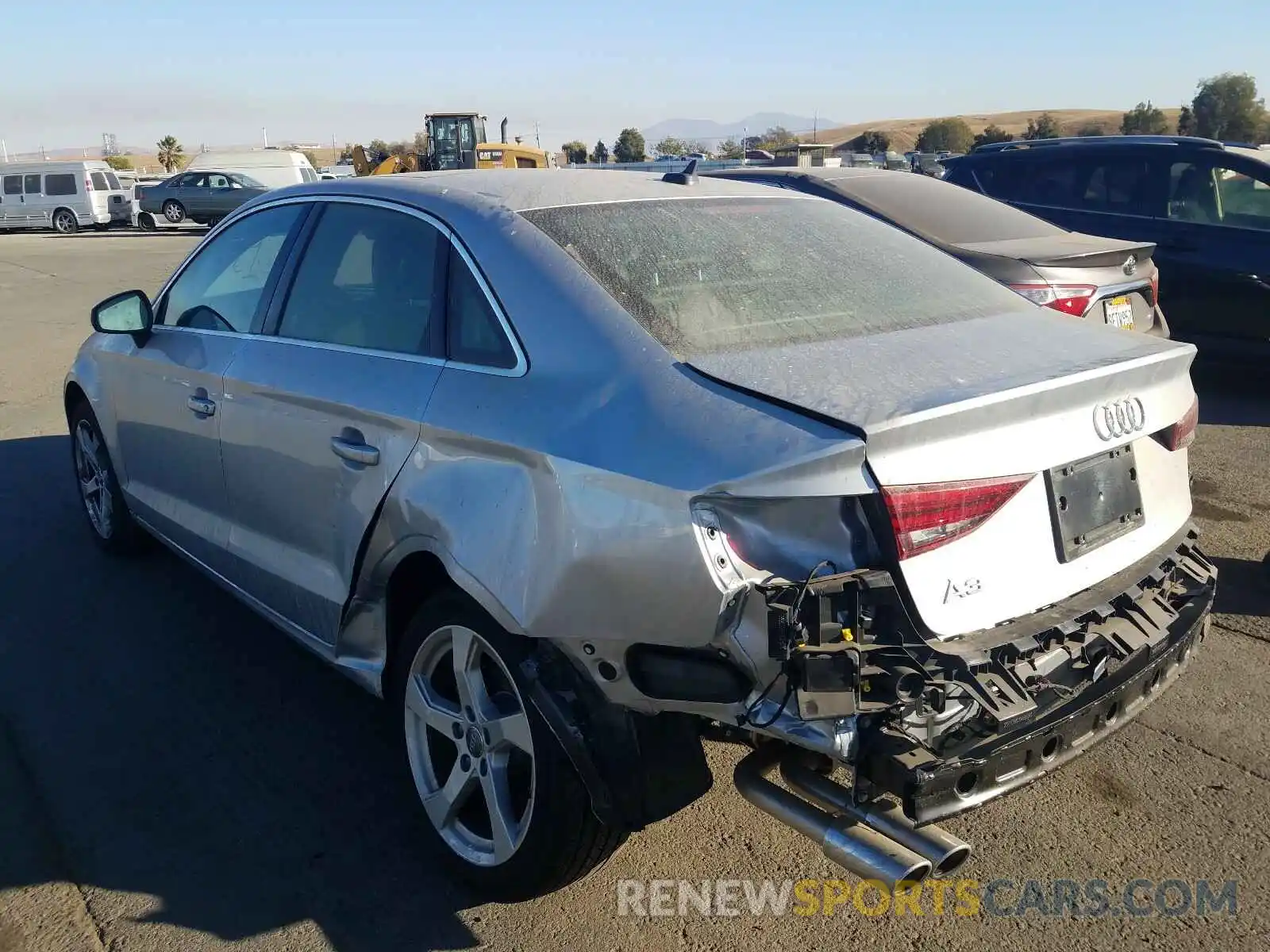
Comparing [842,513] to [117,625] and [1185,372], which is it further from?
[117,625]

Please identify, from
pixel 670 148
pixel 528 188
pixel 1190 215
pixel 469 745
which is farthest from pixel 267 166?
pixel 670 148

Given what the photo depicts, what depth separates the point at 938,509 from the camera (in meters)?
2.32

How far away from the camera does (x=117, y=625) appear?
4.65m

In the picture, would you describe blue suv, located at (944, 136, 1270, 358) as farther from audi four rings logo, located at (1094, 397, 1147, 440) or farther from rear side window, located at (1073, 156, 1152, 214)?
audi four rings logo, located at (1094, 397, 1147, 440)

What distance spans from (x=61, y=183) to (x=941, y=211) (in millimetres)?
32773

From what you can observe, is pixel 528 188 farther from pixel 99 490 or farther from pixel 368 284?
pixel 99 490

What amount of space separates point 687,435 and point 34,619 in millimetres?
3668

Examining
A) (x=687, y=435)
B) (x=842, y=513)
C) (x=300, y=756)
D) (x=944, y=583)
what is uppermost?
(x=687, y=435)

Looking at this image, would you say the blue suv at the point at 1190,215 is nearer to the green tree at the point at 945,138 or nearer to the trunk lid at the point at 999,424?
the trunk lid at the point at 999,424

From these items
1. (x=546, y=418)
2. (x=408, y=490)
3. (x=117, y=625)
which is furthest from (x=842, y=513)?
(x=117, y=625)

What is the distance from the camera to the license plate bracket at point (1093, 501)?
255 cm

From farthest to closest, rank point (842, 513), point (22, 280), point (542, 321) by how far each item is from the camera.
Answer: point (22, 280) < point (542, 321) < point (842, 513)

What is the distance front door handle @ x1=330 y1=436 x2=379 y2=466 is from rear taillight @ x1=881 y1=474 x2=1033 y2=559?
4.80 ft

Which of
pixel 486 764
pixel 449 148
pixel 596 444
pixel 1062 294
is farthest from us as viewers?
pixel 449 148
